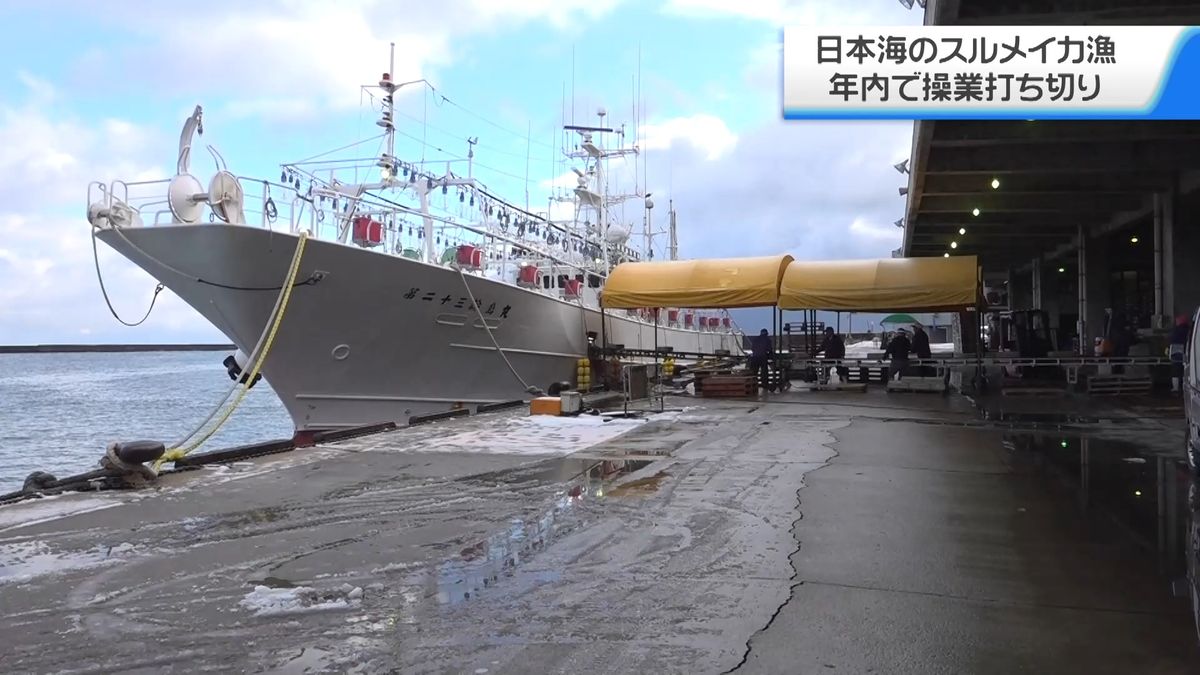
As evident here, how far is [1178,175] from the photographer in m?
18.5

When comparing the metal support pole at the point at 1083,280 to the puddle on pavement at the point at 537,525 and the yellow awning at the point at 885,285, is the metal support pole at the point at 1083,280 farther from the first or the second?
the puddle on pavement at the point at 537,525

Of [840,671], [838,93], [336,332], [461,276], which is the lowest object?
[840,671]

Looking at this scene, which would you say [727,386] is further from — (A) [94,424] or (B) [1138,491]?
(A) [94,424]

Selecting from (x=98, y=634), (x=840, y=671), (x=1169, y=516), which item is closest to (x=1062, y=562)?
(x=1169, y=516)

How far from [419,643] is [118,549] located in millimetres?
3096

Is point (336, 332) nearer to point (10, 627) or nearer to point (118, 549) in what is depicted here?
point (118, 549)

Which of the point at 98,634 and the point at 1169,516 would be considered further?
the point at 1169,516

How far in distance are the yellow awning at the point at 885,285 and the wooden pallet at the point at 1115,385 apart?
2.82 meters

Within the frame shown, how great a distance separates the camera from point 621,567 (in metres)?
5.50

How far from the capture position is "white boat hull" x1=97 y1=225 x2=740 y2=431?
14.7 m

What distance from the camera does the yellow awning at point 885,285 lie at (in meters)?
18.9

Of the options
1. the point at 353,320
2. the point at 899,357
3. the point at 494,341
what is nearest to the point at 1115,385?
the point at 899,357

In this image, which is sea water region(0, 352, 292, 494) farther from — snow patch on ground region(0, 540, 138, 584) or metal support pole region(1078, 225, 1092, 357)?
metal support pole region(1078, 225, 1092, 357)

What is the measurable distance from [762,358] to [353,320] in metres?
9.80
